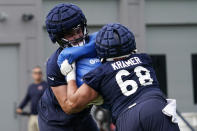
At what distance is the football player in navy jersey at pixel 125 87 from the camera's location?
421 centimetres

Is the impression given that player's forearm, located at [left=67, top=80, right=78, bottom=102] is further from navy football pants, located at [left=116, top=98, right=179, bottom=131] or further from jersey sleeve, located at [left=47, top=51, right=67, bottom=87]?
navy football pants, located at [left=116, top=98, right=179, bottom=131]

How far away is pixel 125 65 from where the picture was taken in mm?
4414

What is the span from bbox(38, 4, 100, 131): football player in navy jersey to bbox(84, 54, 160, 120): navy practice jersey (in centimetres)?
33

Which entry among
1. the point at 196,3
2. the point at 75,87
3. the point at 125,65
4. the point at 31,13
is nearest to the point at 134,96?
the point at 125,65

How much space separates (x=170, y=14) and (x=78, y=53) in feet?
35.8

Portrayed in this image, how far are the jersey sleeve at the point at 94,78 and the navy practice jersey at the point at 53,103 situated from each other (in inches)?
20.2

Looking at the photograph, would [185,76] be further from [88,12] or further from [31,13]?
[31,13]

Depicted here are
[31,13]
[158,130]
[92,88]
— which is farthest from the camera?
[31,13]

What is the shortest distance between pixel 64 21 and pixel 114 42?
0.58 meters

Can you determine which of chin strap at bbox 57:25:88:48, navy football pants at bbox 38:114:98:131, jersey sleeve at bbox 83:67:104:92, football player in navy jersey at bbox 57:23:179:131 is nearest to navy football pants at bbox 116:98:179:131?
football player in navy jersey at bbox 57:23:179:131

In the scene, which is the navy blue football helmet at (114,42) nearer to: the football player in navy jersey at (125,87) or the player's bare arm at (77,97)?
the football player in navy jersey at (125,87)

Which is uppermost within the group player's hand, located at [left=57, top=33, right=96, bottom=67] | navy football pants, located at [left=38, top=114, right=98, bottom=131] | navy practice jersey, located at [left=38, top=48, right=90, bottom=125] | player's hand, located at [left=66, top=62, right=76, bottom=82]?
player's hand, located at [left=57, top=33, right=96, bottom=67]

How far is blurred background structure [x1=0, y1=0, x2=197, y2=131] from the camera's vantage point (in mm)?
14320

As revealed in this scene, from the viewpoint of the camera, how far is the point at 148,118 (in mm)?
4172
